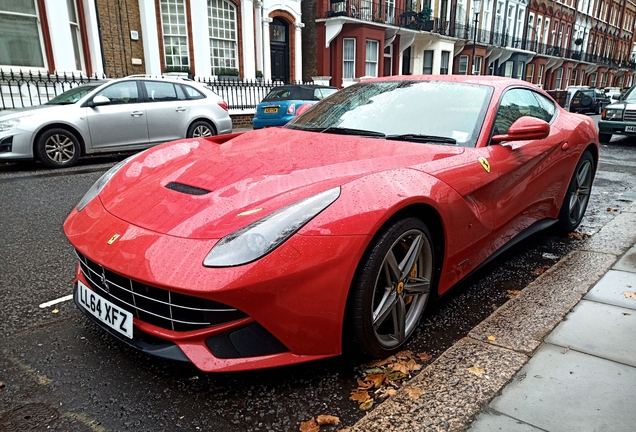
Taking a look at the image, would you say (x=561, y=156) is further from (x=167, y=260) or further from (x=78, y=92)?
(x=78, y=92)

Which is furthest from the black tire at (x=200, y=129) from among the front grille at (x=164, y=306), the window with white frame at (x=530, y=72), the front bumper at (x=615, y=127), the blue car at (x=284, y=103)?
the window with white frame at (x=530, y=72)

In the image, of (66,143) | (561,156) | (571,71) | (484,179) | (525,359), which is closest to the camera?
(525,359)

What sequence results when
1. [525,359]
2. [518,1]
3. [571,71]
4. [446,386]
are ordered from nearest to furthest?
[446,386]
[525,359]
[518,1]
[571,71]

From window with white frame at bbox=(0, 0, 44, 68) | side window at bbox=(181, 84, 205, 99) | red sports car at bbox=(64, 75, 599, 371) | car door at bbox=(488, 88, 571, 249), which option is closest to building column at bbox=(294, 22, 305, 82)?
window with white frame at bbox=(0, 0, 44, 68)

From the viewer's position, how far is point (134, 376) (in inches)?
81.4

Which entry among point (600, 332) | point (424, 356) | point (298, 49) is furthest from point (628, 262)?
point (298, 49)

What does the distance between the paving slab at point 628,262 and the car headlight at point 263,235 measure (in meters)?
2.76

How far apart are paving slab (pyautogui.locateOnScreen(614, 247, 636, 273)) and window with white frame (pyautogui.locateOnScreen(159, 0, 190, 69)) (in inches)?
569

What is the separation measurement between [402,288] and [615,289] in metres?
1.80

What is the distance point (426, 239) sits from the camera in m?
2.30

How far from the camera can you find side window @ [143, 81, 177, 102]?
871cm

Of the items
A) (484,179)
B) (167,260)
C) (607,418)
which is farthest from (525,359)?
(167,260)

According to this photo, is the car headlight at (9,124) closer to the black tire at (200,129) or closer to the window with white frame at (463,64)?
the black tire at (200,129)

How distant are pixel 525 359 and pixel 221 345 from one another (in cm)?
148
